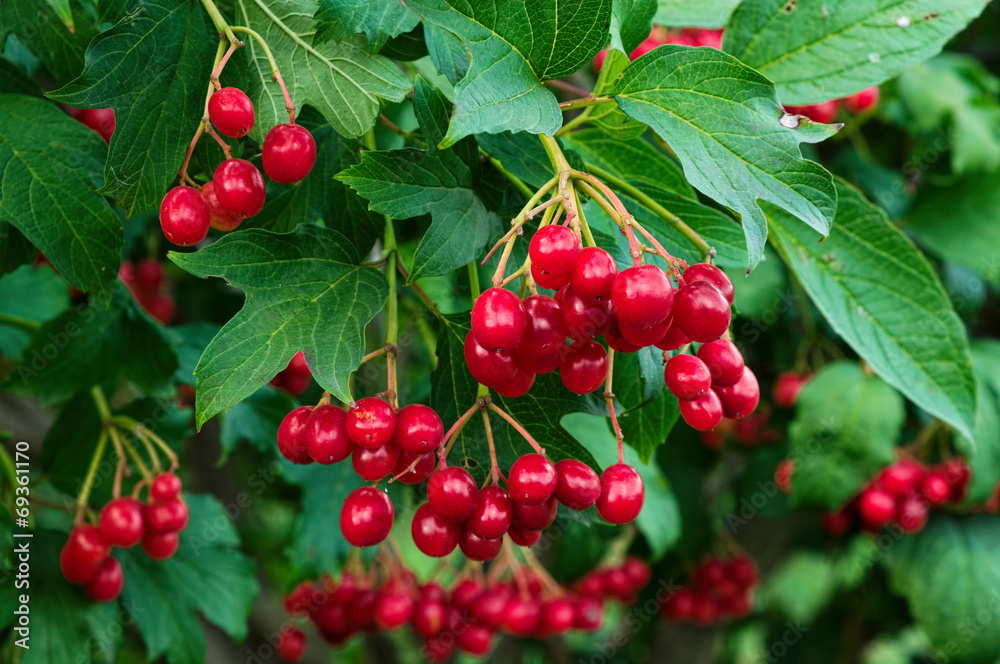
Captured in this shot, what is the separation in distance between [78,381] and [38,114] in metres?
0.50

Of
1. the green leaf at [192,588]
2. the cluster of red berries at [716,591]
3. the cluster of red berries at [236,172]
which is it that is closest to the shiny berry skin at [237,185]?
the cluster of red berries at [236,172]

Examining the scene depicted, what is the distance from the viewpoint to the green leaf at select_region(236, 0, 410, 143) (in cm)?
68

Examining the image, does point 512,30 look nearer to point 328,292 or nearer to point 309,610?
point 328,292

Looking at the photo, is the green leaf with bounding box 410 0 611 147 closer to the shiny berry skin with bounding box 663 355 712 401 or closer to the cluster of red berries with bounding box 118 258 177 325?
the shiny berry skin with bounding box 663 355 712 401

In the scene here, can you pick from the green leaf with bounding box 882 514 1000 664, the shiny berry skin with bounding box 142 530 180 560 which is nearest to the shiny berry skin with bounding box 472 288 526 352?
the shiny berry skin with bounding box 142 530 180 560

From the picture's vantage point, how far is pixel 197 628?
125cm

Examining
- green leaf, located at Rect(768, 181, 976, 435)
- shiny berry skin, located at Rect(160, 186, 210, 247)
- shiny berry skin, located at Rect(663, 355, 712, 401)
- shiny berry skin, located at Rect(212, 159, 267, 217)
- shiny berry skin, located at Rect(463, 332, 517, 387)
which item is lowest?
green leaf, located at Rect(768, 181, 976, 435)

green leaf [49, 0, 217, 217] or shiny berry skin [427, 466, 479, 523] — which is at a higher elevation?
green leaf [49, 0, 217, 217]

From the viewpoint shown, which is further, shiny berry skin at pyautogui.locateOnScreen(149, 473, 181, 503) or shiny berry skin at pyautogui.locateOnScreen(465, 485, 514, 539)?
shiny berry skin at pyautogui.locateOnScreen(149, 473, 181, 503)

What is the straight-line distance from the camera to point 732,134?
65cm

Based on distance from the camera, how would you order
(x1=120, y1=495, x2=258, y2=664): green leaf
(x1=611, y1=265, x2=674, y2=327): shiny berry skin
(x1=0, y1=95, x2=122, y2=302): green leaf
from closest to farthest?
(x1=611, y1=265, x2=674, y2=327): shiny berry skin, (x1=0, y1=95, x2=122, y2=302): green leaf, (x1=120, y1=495, x2=258, y2=664): green leaf

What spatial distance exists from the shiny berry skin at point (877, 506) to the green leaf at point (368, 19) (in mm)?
1501

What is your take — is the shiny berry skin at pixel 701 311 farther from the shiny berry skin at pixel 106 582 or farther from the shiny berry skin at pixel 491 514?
the shiny berry skin at pixel 106 582

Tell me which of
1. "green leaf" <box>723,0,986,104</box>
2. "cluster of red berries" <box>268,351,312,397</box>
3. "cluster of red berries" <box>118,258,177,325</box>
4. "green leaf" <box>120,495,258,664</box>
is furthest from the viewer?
"cluster of red berries" <box>118,258,177,325</box>
